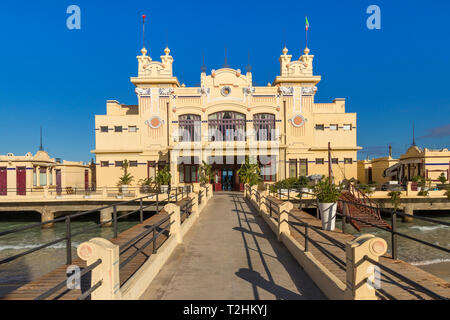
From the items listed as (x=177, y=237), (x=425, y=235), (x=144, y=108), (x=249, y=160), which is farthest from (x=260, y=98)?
(x=177, y=237)

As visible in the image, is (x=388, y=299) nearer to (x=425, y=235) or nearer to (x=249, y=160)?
(x=425, y=235)

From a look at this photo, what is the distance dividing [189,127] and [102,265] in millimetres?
25912

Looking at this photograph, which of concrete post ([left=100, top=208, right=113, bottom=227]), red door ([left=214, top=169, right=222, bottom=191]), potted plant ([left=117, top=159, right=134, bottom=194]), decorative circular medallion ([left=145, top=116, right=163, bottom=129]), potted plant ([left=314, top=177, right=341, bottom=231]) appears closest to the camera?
potted plant ([left=314, top=177, right=341, bottom=231])

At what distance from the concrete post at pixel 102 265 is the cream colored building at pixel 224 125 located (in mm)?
24281

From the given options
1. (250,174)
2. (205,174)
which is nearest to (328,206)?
(250,174)

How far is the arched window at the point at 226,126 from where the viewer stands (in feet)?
93.5

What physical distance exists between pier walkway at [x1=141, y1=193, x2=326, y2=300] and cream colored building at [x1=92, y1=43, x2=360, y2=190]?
1957cm

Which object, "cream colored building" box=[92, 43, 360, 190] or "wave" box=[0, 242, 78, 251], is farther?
"cream colored building" box=[92, 43, 360, 190]

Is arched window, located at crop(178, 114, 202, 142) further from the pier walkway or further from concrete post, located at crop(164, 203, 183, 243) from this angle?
concrete post, located at crop(164, 203, 183, 243)

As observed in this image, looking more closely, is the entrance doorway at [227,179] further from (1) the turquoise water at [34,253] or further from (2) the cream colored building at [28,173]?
(2) the cream colored building at [28,173]

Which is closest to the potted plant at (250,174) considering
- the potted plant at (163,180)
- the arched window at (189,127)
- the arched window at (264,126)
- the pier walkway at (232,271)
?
the arched window at (264,126)

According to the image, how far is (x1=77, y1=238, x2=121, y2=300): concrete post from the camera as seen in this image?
3.72 m

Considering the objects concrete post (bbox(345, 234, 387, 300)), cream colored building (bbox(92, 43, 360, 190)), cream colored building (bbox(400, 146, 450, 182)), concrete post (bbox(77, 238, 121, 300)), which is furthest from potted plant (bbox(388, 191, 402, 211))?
concrete post (bbox(77, 238, 121, 300))

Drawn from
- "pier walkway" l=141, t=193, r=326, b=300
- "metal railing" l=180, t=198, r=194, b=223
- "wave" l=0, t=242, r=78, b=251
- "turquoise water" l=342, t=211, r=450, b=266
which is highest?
"metal railing" l=180, t=198, r=194, b=223
